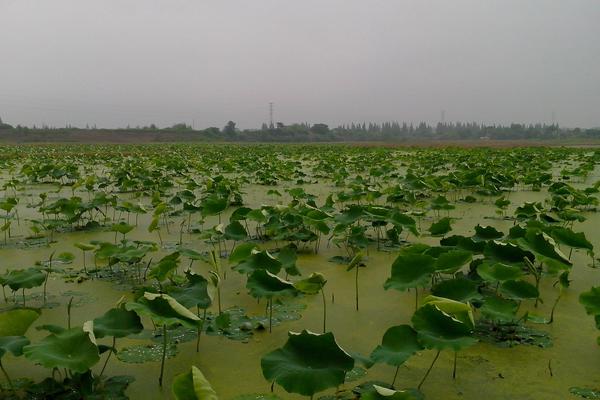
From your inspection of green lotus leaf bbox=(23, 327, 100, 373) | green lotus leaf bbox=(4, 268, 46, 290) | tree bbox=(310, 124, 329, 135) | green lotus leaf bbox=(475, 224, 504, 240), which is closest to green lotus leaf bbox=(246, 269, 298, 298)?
green lotus leaf bbox=(23, 327, 100, 373)

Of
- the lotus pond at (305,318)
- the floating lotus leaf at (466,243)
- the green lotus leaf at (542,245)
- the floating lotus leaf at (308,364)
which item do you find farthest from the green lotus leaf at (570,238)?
the floating lotus leaf at (308,364)

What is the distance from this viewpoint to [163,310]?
1.61 meters

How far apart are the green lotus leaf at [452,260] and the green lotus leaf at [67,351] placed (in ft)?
4.65

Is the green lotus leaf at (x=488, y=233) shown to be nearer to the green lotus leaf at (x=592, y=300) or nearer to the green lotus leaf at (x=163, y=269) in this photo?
the green lotus leaf at (x=592, y=300)

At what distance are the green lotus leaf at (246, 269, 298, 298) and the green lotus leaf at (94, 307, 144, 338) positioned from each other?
1.54 feet

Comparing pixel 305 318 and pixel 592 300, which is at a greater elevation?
pixel 592 300

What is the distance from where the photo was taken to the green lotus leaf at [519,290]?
6.63ft

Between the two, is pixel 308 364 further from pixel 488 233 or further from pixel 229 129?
pixel 229 129

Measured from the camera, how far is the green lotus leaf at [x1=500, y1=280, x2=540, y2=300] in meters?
2.02

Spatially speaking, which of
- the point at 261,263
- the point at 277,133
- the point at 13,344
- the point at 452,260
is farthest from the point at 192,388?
the point at 277,133

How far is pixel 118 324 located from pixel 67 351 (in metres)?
0.21

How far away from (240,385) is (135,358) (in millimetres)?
427

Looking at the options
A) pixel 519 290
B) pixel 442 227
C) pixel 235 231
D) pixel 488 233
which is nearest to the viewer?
pixel 519 290

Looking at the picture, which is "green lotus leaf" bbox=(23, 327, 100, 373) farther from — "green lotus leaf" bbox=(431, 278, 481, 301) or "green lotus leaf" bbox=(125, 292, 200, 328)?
"green lotus leaf" bbox=(431, 278, 481, 301)
